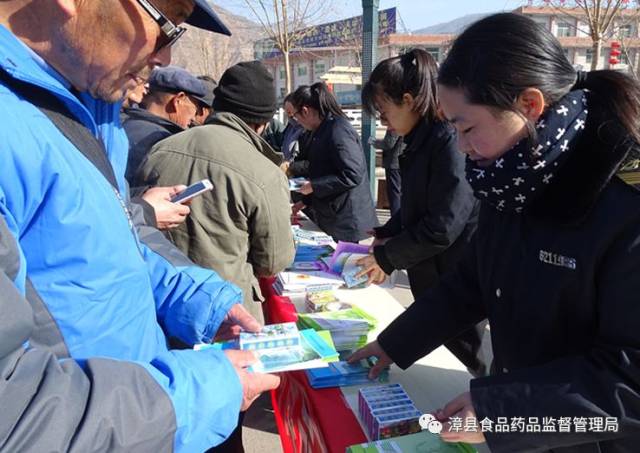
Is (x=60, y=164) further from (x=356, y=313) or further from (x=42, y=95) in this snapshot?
(x=356, y=313)

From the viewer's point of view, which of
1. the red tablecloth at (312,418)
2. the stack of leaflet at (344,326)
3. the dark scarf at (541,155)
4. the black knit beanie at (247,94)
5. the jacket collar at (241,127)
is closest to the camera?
the dark scarf at (541,155)

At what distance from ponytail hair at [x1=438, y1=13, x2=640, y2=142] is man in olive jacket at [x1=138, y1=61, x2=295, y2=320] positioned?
3.24 feet

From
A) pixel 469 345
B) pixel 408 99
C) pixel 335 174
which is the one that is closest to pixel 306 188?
pixel 335 174

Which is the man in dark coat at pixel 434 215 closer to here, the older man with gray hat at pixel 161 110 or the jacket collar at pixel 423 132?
the jacket collar at pixel 423 132

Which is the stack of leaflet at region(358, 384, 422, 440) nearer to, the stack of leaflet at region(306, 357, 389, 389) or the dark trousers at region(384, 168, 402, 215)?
the stack of leaflet at region(306, 357, 389, 389)

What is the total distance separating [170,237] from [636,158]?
173 centimetres

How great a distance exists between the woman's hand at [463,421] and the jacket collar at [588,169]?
466 millimetres

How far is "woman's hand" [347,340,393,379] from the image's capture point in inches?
59.7

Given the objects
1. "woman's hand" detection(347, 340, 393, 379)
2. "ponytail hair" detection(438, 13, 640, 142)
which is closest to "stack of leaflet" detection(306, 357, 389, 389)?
"woman's hand" detection(347, 340, 393, 379)

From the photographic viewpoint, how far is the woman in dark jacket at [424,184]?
2150 mm

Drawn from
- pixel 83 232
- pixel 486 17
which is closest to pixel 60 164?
pixel 83 232

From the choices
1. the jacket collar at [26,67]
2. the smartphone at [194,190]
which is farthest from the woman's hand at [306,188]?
the jacket collar at [26,67]

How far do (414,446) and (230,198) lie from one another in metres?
1.17

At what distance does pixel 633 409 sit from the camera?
0.94 metres
